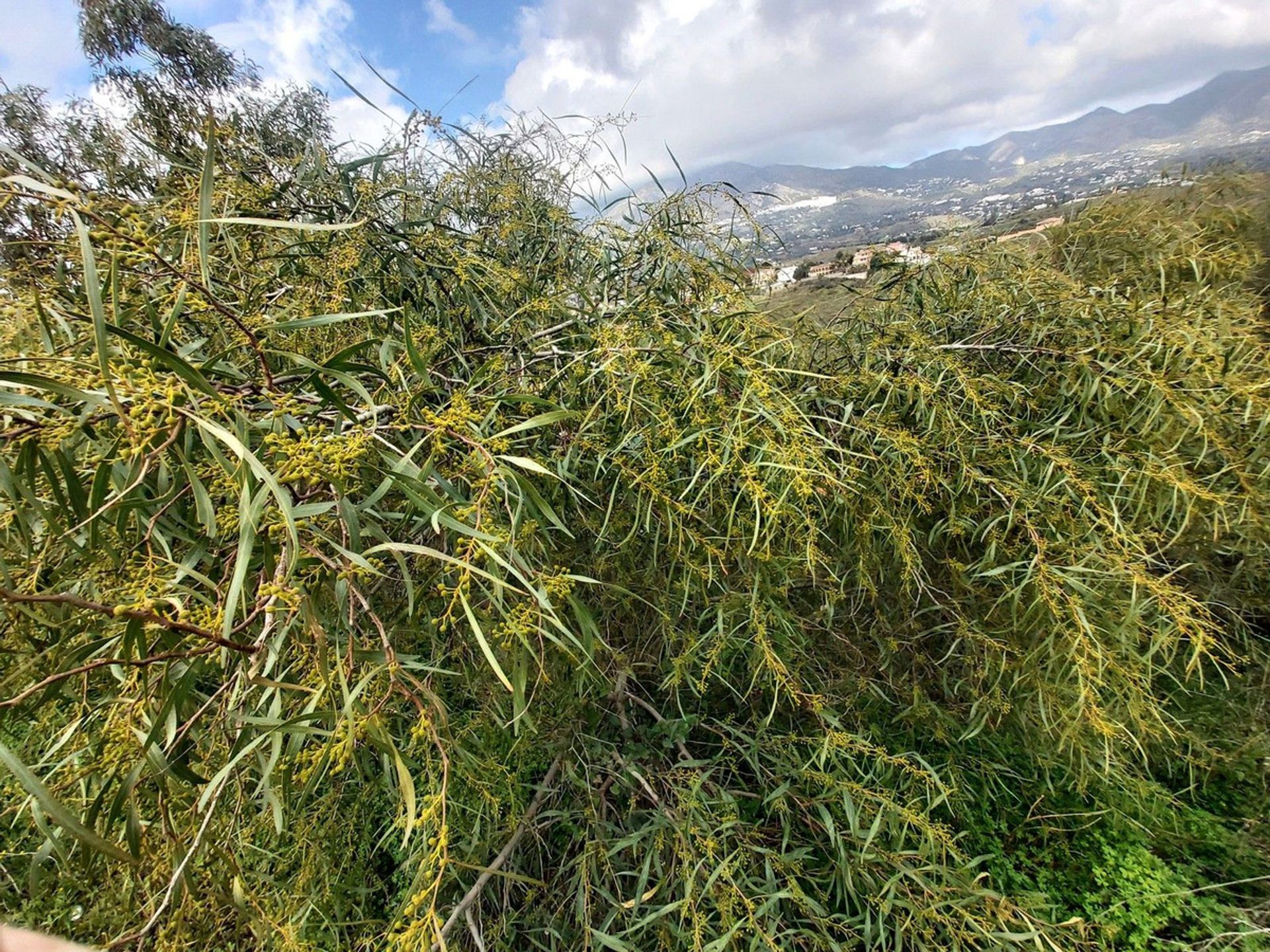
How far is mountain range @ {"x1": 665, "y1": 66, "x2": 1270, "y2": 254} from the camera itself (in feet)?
6.40

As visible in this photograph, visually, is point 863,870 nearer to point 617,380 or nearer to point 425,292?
point 617,380

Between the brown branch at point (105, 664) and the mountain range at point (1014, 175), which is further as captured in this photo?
the mountain range at point (1014, 175)

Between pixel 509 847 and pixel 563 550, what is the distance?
0.66 meters

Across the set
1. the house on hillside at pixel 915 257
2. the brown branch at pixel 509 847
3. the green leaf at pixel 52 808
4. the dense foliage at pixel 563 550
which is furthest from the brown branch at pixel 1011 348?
the green leaf at pixel 52 808

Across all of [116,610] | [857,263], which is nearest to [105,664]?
[116,610]

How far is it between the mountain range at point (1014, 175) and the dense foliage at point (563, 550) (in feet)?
1.65

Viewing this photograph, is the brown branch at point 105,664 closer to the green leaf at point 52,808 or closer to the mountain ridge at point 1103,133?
the green leaf at point 52,808

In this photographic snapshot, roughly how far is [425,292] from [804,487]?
0.89 metres

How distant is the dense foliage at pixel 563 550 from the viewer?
61 centimetres

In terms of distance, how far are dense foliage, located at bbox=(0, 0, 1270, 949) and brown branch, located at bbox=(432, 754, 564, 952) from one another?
0.01 metres

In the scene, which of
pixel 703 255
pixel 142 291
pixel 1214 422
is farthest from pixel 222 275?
pixel 1214 422

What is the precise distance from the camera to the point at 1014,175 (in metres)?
7.33

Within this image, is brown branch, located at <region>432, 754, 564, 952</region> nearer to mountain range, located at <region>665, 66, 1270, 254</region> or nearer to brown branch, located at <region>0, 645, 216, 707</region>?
brown branch, located at <region>0, 645, 216, 707</region>

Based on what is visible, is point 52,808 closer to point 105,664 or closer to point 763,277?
point 105,664
